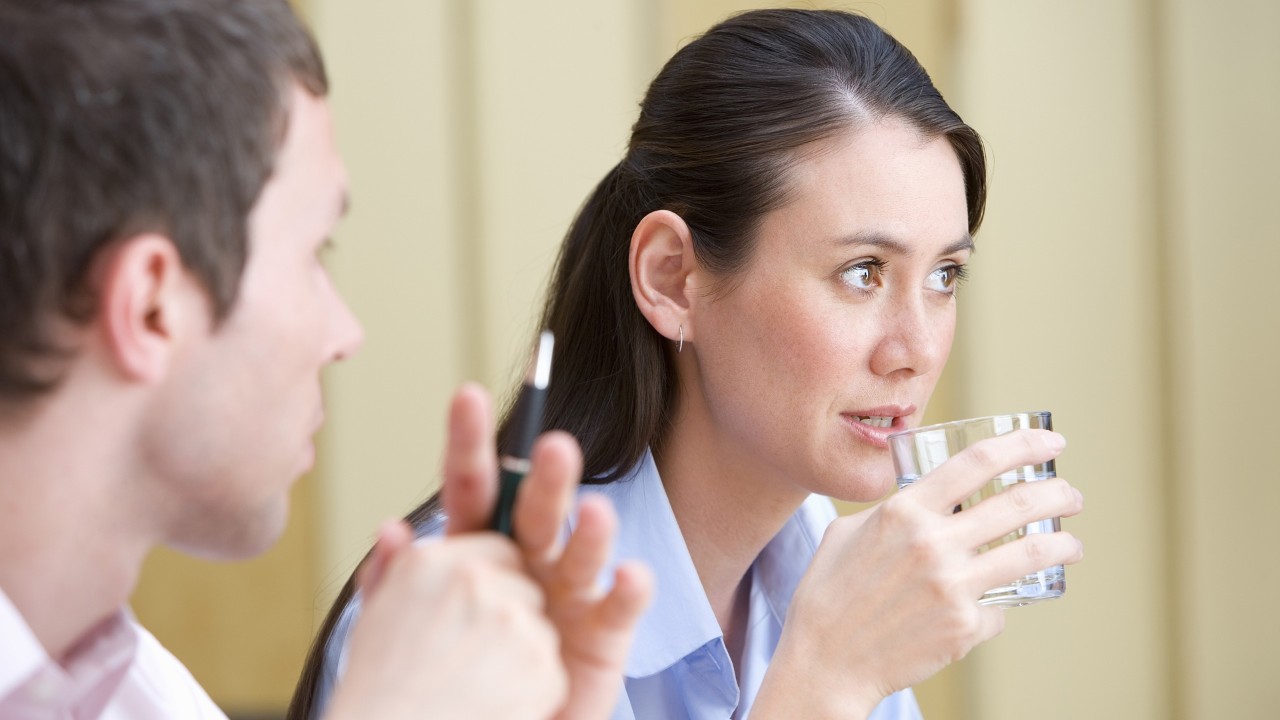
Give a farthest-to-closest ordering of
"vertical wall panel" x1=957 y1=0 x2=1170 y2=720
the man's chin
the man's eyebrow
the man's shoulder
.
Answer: "vertical wall panel" x1=957 y1=0 x2=1170 y2=720 → the man's eyebrow → the man's shoulder → the man's chin

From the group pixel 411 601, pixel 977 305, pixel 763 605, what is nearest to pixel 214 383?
pixel 411 601

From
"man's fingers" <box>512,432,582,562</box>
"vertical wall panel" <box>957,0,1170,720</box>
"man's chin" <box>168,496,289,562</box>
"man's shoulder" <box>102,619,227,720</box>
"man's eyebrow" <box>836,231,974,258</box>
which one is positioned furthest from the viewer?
"vertical wall panel" <box>957,0,1170,720</box>

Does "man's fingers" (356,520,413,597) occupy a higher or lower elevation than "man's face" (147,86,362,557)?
lower

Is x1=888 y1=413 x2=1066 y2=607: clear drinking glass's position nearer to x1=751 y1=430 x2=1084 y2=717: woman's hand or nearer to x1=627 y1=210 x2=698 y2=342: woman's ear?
x1=751 y1=430 x2=1084 y2=717: woman's hand

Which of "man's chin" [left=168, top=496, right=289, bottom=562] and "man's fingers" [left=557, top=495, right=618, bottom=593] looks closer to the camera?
"man's fingers" [left=557, top=495, right=618, bottom=593]

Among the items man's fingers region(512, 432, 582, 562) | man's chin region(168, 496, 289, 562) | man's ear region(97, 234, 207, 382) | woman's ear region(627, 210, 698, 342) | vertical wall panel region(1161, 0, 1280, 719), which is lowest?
vertical wall panel region(1161, 0, 1280, 719)

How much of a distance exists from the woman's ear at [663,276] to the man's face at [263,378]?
24.4 inches

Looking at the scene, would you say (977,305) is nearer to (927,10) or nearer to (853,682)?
(927,10)

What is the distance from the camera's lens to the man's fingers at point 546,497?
622mm

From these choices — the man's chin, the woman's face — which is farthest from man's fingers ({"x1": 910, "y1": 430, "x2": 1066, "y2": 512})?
the man's chin

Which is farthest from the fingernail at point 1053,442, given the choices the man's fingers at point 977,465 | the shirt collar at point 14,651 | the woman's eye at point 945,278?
the shirt collar at point 14,651

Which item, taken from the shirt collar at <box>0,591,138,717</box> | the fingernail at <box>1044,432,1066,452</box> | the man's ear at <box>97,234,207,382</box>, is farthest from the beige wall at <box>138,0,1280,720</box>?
the man's ear at <box>97,234,207,382</box>

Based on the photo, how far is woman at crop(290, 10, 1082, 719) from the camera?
1.27 m

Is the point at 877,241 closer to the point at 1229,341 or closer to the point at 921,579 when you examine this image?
the point at 921,579
